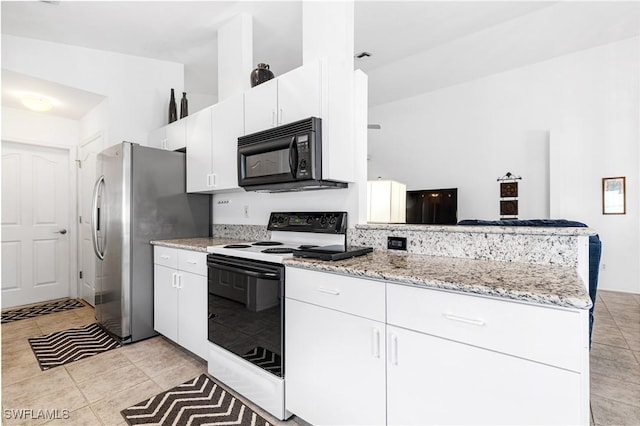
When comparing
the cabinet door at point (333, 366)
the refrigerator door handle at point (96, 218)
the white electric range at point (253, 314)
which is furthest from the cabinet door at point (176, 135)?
the cabinet door at point (333, 366)

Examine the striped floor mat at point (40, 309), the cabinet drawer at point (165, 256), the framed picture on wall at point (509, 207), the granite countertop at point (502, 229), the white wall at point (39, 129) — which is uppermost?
the white wall at point (39, 129)

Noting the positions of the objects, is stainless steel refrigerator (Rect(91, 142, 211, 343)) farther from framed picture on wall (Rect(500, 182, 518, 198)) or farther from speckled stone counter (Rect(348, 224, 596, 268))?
framed picture on wall (Rect(500, 182, 518, 198))

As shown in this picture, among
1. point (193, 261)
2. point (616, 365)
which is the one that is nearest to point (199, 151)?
point (193, 261)

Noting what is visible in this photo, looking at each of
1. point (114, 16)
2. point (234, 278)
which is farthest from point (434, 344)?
point (114, 16)

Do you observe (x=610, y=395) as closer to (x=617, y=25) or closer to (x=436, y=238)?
(x=436, y=238)

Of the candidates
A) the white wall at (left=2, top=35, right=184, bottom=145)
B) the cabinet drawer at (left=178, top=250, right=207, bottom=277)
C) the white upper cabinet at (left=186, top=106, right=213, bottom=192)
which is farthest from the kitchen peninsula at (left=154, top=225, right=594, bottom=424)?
the white wall at (left=2, top=35, right=184, bottom=145)

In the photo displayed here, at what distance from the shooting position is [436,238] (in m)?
1.81

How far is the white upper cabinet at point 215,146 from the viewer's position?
2617 millimetres

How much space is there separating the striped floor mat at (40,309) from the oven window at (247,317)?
2869 mm

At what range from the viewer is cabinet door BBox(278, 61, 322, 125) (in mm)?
2053

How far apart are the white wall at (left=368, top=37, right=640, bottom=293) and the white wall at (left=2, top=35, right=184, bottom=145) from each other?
4.56 m

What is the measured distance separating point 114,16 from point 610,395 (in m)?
4.80

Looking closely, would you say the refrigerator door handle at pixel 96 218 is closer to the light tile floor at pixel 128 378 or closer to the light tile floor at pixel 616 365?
the light tile floor at pixel 128 378

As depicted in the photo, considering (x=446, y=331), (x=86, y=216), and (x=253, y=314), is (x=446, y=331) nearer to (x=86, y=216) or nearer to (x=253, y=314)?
(x=253, y=314)
